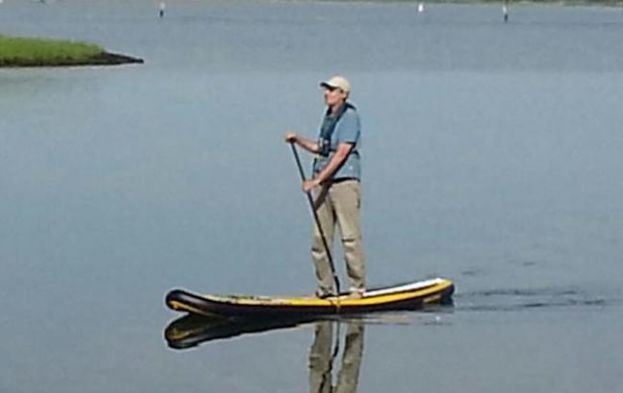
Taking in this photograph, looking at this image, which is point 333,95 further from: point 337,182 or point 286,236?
point 286,236

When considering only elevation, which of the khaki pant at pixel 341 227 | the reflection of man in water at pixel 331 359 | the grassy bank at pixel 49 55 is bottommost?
the reflection of man in water at pixel 331 359

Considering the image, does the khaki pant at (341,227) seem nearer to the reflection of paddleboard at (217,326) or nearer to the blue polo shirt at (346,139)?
the blue polo shirt at (346,139)

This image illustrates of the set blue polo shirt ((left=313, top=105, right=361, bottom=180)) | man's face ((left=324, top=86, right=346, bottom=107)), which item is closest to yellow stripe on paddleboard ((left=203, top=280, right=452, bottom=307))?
blue polo shirt ((left=313, top=105, right=361, bottom=180))

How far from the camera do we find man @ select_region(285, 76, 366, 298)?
1552cm

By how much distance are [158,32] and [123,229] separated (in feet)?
336

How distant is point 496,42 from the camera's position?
364ft

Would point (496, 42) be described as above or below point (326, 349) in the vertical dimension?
above

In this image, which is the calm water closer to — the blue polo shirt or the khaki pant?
the khaki pant

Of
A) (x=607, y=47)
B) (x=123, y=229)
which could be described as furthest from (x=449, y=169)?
(x=607, y=47)

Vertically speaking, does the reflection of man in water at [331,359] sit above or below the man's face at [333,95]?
below

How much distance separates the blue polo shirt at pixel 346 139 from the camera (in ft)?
50.9

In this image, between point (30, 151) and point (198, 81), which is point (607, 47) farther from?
point (30, 151)

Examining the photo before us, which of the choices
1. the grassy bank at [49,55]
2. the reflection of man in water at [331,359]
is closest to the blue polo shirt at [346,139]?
the reflection of man in water at [331,359]

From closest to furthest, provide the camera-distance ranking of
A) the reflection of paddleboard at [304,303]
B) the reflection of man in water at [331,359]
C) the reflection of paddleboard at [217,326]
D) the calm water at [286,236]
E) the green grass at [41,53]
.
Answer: the reflection of man in water at [331,359] < the calm water at [286,236] < the reflection of paddleboard at [217,326] < the reflection of paddleboard at [304,303] < the green grass at [41,53]
